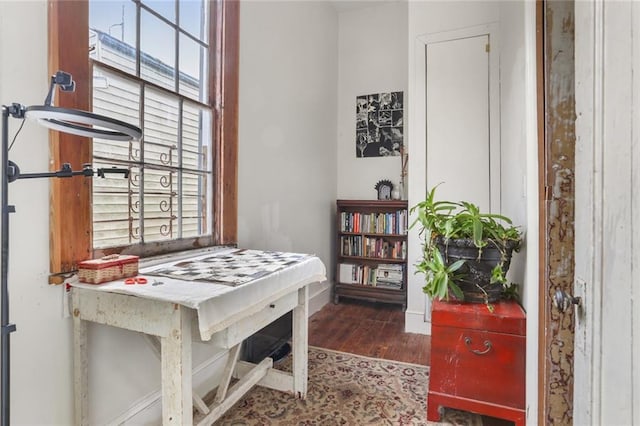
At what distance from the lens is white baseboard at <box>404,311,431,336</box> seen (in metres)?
2.81

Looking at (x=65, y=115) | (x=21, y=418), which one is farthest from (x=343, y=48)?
(x=21, y=418)

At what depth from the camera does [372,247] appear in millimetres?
3527

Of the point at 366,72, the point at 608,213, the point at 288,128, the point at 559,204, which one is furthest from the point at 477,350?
the point at 366,72

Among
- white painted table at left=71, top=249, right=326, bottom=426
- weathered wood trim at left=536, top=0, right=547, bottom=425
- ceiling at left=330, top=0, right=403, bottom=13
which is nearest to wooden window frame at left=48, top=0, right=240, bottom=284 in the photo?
white painted table at left=71, top=249, right=326, bottom=426

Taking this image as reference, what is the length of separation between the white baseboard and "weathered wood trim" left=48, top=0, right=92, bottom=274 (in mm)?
2407

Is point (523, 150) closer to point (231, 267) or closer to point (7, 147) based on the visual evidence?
point (231, 267)

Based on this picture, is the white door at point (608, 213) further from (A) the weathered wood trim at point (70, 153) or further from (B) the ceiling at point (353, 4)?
(B) the ceiling at point (353, 4)

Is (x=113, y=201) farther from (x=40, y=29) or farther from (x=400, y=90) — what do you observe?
(x=400, y=90)

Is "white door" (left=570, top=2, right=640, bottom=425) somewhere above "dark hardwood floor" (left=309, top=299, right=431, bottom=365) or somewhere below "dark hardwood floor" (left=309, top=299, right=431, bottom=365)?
above

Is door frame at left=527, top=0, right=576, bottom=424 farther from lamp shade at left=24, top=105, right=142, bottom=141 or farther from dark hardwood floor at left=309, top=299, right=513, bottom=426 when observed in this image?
lamp shade at left=24, top=105, right=142, bottom=141

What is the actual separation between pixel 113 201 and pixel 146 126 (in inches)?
16.1

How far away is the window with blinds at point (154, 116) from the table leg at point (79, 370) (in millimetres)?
320

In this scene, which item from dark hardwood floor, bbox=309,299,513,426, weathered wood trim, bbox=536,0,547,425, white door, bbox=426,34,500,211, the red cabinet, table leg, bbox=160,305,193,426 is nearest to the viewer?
table leg, bbox=160,305,193,426

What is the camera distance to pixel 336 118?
3.84 m
